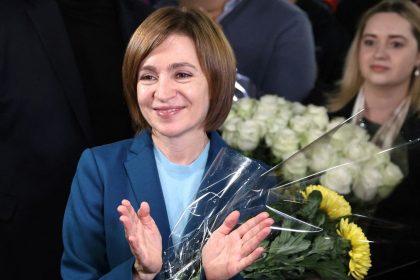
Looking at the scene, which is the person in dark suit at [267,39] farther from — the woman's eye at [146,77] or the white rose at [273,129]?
the woman's eye at [146,77]

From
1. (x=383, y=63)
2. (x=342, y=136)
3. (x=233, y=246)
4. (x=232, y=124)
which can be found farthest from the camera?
(x=383, y=63)

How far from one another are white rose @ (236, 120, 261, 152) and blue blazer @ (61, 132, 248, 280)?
1.52ft

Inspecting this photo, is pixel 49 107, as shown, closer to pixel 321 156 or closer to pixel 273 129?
pixel 273 129

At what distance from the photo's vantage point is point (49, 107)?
87.0 inches

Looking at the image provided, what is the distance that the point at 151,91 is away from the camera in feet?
5.29

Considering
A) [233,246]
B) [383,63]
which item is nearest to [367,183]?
[233,246]

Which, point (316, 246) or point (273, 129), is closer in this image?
point (316, 246)

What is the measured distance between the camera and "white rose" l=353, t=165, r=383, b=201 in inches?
66.1

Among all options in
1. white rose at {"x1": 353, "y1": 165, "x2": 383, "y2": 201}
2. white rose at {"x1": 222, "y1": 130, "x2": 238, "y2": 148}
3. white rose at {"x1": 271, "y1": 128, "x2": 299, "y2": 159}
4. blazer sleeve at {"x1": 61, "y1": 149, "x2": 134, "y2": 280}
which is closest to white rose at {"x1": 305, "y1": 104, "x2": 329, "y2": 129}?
white rose at {"x1": 271, "y1": 128, "x2": 299, "y2": 159}

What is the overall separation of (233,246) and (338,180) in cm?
34

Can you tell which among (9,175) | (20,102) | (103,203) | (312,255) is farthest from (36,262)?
(312,255)

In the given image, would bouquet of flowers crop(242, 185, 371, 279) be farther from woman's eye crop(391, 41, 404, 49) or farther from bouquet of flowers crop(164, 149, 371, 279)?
woman's eye crop(391, 41, 404, 49)

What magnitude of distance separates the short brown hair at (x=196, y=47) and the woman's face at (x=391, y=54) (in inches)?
54.6

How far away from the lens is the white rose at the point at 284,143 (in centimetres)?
207
